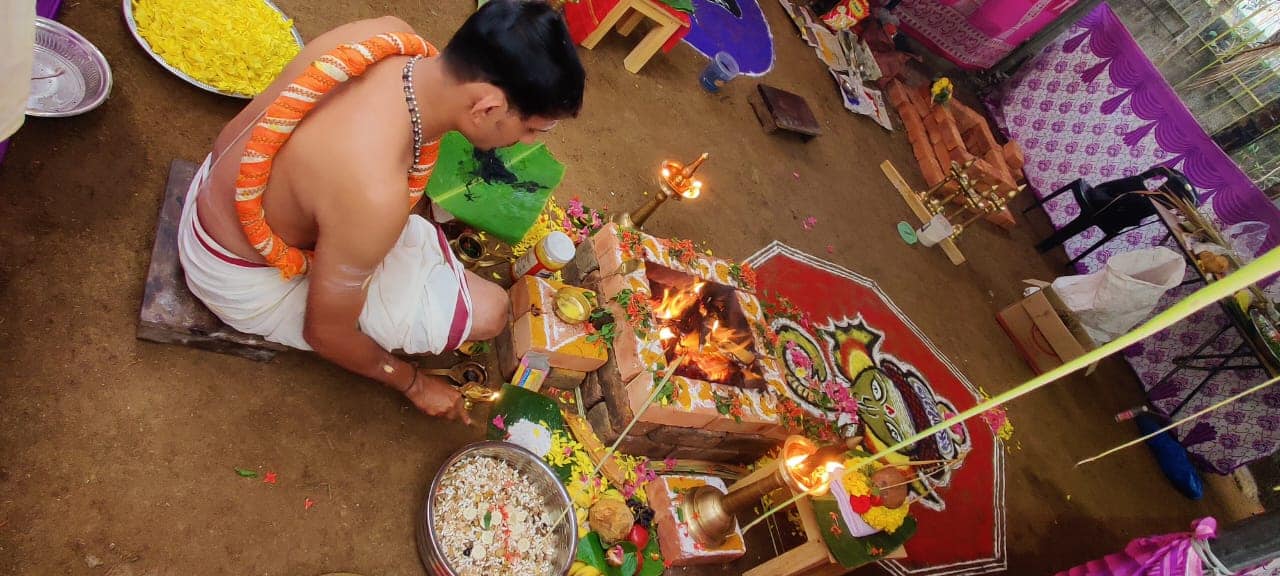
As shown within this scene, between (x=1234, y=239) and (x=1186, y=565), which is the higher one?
(x=1234, y=239)

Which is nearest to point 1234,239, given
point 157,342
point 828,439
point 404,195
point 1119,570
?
point 1119,570

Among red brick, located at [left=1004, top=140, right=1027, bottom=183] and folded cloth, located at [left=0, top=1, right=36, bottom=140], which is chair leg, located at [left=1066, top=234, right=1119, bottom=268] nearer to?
red brick, located at [left=1004, top=140, right=1027, bottom=183]

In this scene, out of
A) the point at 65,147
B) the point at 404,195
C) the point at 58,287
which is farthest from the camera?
the point at 65,147

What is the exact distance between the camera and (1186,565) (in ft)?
12.7

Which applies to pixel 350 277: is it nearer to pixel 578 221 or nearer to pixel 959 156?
pixel 578 221

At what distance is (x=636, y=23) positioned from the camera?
5.86 meters

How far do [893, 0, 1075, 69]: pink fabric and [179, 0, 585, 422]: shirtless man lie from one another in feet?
30.1

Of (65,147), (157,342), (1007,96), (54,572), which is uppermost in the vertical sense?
(1007,96)

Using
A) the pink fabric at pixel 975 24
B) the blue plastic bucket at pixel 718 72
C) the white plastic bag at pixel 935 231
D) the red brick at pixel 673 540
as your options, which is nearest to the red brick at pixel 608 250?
the red brick at pixel 673 540

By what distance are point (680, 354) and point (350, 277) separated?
1990mm

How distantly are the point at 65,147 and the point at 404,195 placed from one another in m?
2.06

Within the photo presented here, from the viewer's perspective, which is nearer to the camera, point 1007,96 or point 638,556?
point 638,556

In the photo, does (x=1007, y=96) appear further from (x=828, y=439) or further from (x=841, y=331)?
(x=828, y=439)

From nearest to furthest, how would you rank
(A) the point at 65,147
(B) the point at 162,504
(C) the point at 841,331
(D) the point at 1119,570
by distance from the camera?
1. (B) the point at 162,504
2. (A) the point at 65,147
3. (D) the point at 1119,570
4. (C) the point at 841,331
